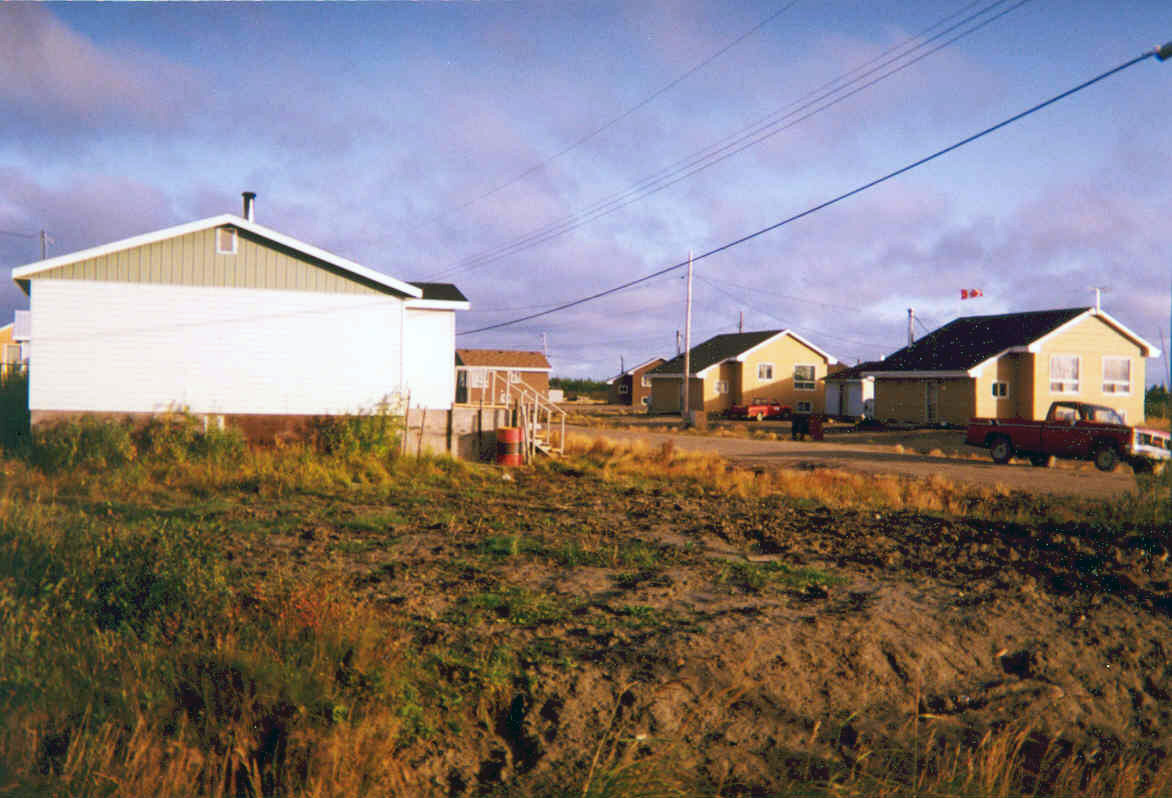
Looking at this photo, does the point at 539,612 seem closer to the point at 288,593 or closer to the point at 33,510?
the point at 288,593

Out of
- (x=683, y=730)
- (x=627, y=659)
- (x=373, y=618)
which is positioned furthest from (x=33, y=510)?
(x=683, y=730)

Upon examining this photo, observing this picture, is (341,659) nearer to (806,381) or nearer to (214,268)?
(214,268)

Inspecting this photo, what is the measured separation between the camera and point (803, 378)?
53094 millimetres

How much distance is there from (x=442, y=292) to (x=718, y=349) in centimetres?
3547

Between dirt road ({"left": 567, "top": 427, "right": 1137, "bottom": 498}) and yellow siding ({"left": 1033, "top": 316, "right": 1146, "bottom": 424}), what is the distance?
1270 cm

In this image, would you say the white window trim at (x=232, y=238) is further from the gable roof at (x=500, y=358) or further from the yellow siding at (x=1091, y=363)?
the gable roof at (x=500, y=358)

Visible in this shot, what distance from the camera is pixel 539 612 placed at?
6711 millimetres

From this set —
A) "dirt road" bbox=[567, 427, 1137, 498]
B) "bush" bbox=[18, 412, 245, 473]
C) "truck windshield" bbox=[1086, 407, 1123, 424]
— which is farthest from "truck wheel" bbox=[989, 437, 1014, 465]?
"bush" bbox=[18, 412, 245, 473]

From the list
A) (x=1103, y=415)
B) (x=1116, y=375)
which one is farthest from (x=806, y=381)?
(x=1103, y=415)

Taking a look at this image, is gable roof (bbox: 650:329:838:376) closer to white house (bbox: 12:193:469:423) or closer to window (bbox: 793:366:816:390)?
A: window (bbox: 793:366:816:390)

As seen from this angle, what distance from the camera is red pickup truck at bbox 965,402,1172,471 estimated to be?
20.6 meters

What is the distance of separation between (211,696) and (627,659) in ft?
8.92

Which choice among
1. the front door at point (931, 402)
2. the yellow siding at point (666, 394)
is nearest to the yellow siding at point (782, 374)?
the yellow siding at point (666, 394)

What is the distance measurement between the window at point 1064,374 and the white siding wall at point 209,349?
31.0 m
